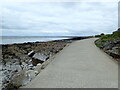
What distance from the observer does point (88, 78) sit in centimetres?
593

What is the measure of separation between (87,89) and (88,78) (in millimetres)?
1097

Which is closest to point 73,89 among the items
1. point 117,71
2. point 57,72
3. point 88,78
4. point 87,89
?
point 87,89

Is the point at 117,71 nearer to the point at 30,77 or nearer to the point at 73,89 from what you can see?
the point at 73,89

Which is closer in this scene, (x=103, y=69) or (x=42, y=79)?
(x=42, y=79)

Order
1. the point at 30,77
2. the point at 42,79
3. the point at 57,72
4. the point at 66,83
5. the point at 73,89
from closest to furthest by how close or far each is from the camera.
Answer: the point at 73,89 → the point at 66,83 → the point at 42,79 → the point at 30,77 → the point at 57,72

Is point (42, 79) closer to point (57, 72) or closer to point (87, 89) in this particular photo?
point (57, 72)

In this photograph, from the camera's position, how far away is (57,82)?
5.46 metres

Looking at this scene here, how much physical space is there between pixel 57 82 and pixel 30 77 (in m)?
1.22

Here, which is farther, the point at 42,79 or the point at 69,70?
the point at 69,70

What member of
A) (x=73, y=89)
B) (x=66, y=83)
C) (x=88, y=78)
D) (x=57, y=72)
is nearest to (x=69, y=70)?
(x=57, y=72)

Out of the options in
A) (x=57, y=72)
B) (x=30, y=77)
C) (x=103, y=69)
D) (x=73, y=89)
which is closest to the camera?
(x=73, y=89)

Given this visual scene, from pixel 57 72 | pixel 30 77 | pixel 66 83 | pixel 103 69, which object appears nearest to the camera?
pixel 66 83

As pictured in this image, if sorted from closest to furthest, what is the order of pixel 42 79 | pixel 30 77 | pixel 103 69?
pixel 42 79
pixel 30 77
pixel 103 69

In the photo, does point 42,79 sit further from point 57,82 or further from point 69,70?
point 69,70
